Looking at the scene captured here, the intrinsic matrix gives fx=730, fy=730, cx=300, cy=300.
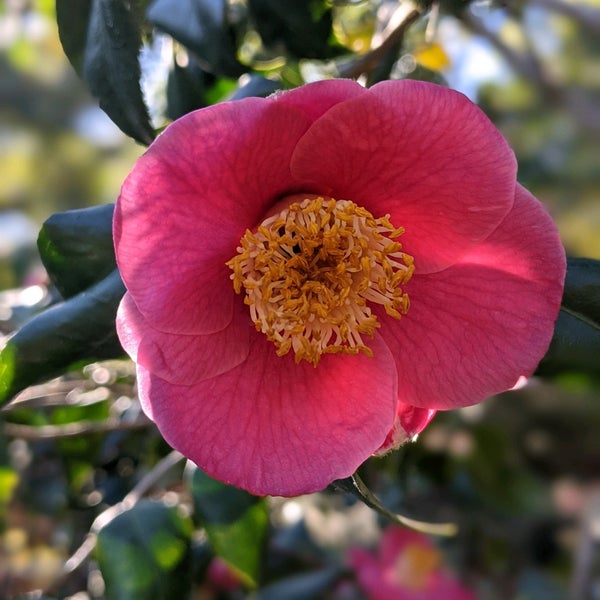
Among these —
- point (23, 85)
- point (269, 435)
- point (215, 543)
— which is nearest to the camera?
point (269, 435)

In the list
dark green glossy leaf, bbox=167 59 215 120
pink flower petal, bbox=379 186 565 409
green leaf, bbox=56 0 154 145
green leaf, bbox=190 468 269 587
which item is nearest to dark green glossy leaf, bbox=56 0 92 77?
green leaf, bbox=56 0 154 145

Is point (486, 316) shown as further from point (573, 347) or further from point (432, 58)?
point (432, 58)

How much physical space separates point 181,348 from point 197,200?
15cm

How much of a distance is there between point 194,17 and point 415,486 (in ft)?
5.89

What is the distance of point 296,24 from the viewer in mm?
993

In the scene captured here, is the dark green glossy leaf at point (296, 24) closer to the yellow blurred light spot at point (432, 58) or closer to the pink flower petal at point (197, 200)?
the pink flower petal at point (197, 200)

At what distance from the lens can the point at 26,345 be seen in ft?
2.52

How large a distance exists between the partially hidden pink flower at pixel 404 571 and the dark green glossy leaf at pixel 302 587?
0.21 m

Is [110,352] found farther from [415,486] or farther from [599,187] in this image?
[599,187]

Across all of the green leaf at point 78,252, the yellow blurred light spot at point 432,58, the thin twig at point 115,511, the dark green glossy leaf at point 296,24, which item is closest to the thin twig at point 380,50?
the dark green glossy leaf at point 296,24

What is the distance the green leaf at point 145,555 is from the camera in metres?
0.97

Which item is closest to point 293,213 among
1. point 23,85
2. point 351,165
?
point 351,165

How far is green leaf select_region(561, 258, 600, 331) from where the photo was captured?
80 cm

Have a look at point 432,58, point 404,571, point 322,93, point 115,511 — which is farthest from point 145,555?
point 404,571
